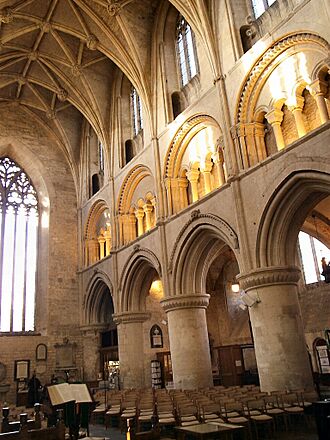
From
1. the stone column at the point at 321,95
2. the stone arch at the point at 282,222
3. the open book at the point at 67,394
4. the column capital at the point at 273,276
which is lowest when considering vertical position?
the open book at the point at 67,394

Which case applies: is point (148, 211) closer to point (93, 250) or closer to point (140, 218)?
point (140, 218)

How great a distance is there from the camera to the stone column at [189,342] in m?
14.5

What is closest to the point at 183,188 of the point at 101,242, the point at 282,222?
the point at 282,222

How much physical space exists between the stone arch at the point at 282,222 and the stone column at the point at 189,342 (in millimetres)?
4179

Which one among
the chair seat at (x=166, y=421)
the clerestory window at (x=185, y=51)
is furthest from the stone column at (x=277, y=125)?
the chair seat at (x=166, y=421)

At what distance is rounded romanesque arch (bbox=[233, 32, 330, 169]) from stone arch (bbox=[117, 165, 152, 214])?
21.5ft

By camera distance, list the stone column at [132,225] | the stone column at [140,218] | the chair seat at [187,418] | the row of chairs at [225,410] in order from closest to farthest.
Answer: the row of chairs at [225,410], the chair seat at [187,418], the stone column at [140,218], the stone column at [132,225]

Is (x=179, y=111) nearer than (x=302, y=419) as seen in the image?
No

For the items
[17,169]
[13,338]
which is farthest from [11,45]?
[13,338]

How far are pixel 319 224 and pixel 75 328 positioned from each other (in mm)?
13069

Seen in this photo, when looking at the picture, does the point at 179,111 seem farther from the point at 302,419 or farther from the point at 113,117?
the point at 302,419

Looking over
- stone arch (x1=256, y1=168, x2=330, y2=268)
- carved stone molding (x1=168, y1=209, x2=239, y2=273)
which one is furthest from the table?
carved stone molding (x1=168, y1=209, x2=239, y2=273)

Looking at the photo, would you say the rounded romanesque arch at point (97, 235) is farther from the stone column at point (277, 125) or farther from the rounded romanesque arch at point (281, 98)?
the stone column at point (277, 125)

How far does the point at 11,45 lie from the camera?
63.5 ft
